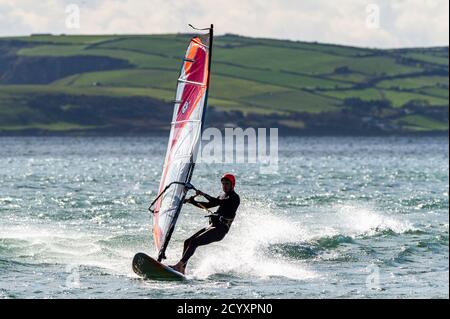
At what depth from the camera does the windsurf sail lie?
74.9 feet

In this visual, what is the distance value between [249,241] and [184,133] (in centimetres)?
571

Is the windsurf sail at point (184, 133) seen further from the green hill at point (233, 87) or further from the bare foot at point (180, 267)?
the green hill at point (233, 87)

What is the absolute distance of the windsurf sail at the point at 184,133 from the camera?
74.9 ft

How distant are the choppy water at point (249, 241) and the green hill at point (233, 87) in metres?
94.1

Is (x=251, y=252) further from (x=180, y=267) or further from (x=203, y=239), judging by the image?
(x=180, y=267)

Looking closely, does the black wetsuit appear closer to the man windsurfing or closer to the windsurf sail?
the man windsurfing

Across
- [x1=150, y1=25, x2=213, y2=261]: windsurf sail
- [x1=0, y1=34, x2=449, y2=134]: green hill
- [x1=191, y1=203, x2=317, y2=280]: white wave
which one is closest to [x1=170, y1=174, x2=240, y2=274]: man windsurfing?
[x1=150, y1=25, x2=213, y2=261]: windsurf sail

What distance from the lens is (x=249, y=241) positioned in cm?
2817

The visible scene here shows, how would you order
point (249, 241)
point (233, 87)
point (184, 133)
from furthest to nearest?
point (233, 87) < point (249, 241) < point (184, 133)

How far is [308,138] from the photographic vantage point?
477ft

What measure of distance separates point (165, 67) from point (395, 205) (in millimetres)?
123290

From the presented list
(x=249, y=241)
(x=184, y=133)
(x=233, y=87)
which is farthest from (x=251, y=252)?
(x=233, y=87)

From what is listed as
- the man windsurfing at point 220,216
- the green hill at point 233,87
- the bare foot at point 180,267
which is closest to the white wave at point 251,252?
the bare foot at point 180,267
